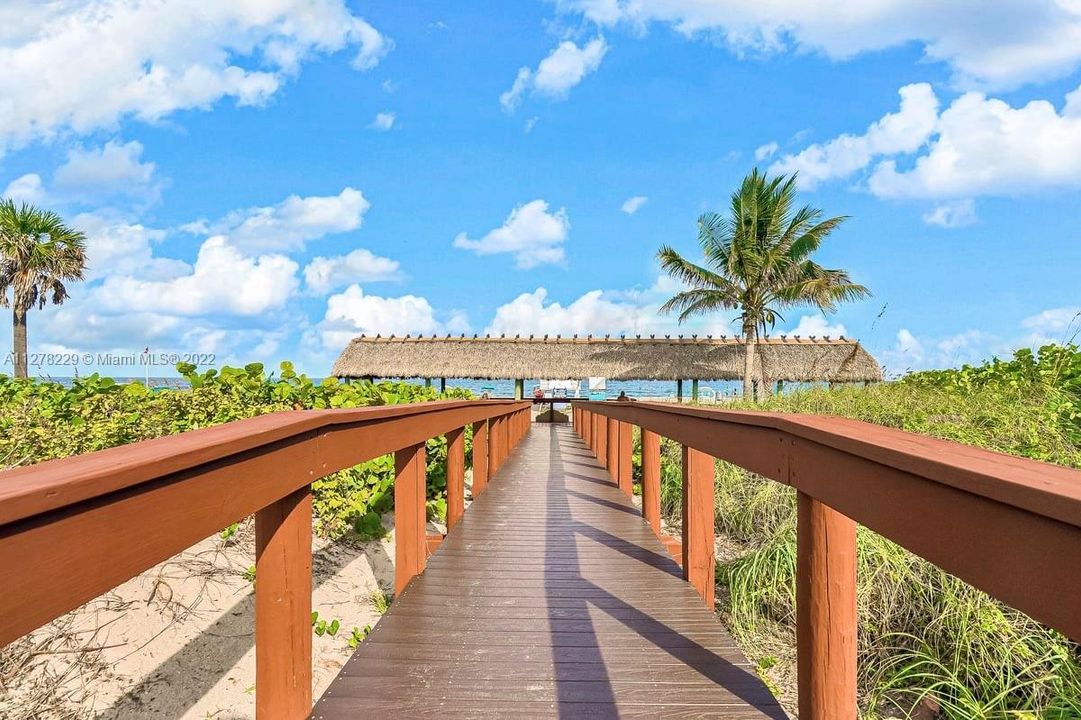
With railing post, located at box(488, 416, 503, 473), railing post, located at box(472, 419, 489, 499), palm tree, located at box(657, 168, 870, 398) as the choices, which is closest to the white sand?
railing post, located at box(472, 419, 489, 499)

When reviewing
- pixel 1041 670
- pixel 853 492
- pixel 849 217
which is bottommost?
pixel 1041 670

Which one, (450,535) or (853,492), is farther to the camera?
(450,535)

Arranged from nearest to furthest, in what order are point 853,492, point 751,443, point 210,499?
1. point 210,499
2. point 853,492
3. point 751,443

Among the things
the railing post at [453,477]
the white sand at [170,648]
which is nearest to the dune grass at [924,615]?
the railing post at [453,477]

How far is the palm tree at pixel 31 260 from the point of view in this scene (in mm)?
24672

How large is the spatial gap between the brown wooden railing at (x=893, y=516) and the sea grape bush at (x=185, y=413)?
363 centimetres

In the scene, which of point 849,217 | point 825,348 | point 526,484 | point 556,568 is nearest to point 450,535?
point 556,568

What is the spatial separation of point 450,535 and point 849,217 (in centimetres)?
2486

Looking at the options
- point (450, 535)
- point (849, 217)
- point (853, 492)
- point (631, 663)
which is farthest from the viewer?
point (849, 217)

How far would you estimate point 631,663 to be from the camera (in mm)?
2391

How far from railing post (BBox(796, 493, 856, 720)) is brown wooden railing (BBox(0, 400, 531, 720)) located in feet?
4.25

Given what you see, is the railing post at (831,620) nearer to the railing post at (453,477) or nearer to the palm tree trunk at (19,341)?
the railing post at (453,477)

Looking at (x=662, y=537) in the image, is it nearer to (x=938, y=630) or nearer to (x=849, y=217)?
(x=938, y=630)

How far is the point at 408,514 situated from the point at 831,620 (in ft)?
6.46
